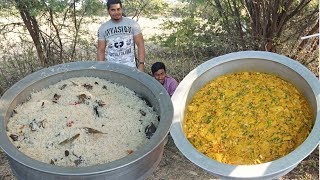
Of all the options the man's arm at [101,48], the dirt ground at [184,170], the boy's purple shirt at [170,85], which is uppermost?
the man's arm at [101,48]

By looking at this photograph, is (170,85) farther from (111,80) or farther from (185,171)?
(111,80)

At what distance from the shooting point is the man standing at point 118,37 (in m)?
3.86

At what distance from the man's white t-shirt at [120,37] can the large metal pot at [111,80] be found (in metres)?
0.95

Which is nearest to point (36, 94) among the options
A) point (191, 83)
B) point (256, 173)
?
point (191, 83)

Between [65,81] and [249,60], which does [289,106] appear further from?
[65,81]

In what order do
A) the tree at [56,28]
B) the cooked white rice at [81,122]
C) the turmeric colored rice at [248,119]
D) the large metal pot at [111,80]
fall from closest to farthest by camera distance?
the large metal pot at [111,80] → the cooked white rice at [81,122] → the turmeric colored rice at [248,119] → the tree at [56,28]

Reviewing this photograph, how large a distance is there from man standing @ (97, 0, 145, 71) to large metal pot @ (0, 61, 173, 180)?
955mm

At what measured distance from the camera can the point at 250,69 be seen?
3182mm

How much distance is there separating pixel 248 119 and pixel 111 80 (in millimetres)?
1101

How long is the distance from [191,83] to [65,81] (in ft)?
3.26

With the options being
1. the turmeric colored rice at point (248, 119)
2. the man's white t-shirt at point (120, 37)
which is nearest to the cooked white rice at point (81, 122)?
the turmeric colored rice at point (248, 119)

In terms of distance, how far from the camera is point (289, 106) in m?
2.82

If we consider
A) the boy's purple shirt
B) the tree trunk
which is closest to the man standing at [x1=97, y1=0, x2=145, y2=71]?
the boy's purple shirt

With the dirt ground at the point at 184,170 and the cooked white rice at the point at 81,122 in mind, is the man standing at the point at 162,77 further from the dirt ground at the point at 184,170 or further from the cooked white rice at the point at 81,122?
the cooked white rice at the point at 81,122
